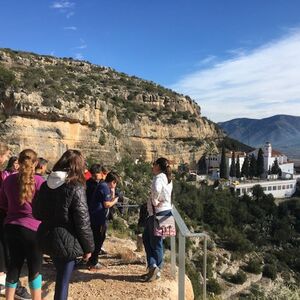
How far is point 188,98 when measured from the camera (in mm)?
73812

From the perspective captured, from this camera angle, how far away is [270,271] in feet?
102

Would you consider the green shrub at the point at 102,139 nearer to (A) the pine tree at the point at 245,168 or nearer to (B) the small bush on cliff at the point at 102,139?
(B) the small bush on cliff at the point at 102,139

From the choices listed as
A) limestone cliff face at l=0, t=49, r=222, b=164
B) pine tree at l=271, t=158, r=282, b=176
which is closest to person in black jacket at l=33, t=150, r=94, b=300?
limestone cliff face at l=0, t=49, r=222, b=164

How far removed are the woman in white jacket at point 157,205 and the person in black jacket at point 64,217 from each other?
4.75 ft

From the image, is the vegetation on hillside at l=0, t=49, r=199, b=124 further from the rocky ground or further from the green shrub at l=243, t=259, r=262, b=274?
the rocky ground

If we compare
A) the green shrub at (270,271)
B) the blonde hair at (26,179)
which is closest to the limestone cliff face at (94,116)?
the green shrub at (270,271)

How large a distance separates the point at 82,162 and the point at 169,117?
5730 cm

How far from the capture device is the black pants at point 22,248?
3693mm

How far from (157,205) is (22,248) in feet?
5.46

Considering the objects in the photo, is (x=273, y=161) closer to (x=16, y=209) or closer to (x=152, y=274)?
(x=152, y=274)

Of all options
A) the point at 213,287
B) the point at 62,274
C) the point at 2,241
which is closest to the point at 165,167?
the point at 62,274

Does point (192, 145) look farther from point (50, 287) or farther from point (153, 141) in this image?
point (50, 287)

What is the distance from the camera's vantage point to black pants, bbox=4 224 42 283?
145 inches

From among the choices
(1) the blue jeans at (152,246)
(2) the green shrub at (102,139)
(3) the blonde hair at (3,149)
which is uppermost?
(2) the green shrub at (102,139)
